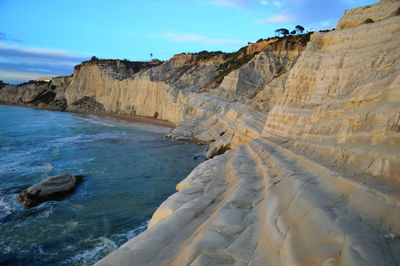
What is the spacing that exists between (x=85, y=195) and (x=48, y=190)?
1.41 m

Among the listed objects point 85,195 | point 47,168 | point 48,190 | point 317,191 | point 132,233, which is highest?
point 317,191

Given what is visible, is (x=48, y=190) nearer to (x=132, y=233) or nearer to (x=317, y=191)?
(x=132, y=233)

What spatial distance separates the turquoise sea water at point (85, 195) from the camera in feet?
25.2

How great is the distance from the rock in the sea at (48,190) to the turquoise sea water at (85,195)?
12.1 inches

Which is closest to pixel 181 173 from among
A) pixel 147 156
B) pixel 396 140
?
pixel 147 156

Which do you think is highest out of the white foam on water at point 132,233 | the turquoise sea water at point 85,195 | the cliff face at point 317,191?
the cliff face at point 317,191

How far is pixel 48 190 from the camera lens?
37.4 feet

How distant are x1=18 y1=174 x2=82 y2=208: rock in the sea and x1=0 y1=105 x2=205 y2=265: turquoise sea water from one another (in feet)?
1.00

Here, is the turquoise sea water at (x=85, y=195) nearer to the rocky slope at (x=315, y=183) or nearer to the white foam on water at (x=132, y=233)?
the white foam on water at (x=132, y=233)

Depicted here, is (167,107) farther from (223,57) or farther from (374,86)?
(374,86)

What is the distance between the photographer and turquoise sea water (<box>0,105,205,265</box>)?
25.2ft

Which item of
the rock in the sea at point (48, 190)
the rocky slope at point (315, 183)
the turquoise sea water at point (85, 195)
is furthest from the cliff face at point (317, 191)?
the rock in the sea at point (48, 190)

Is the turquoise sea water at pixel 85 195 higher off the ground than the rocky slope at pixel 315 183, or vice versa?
the rocky slope at pixel 315 183

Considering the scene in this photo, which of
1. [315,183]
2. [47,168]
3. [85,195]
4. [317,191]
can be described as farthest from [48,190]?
[317,191]
